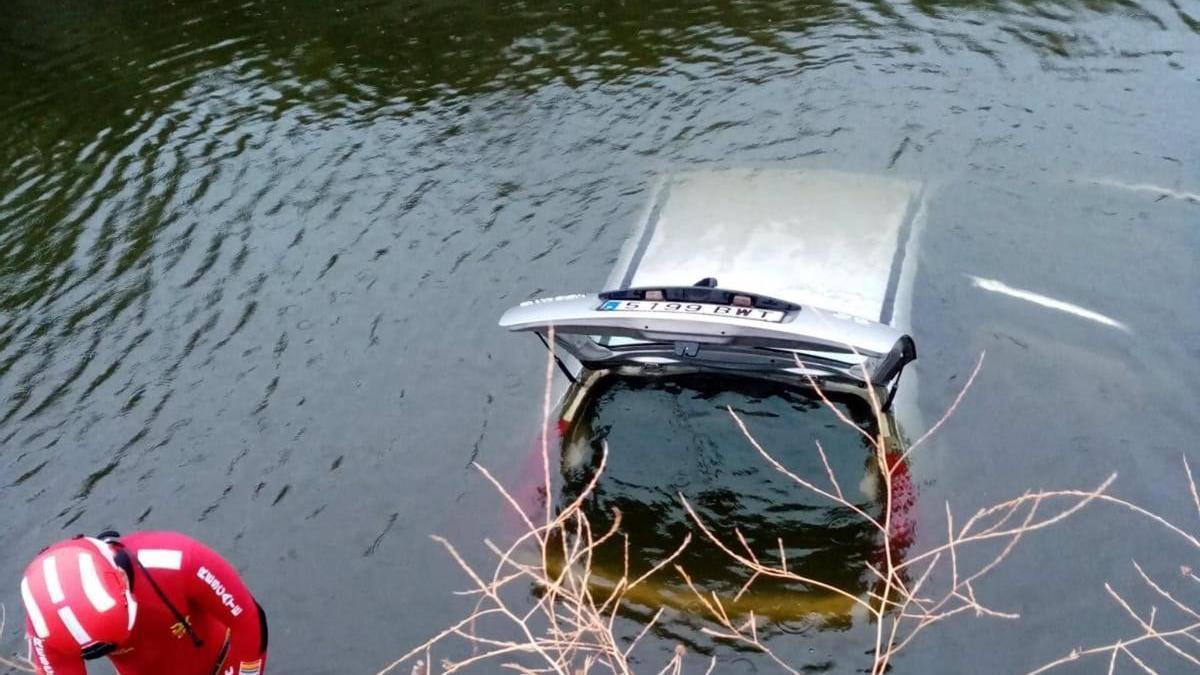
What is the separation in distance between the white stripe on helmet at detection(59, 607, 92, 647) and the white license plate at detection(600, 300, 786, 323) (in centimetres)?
259

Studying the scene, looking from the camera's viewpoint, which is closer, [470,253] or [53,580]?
[53,580]

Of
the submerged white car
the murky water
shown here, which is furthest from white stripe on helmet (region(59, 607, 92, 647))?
the submerged white car

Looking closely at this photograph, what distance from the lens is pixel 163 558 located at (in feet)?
13.7

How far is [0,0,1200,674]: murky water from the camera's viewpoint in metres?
6.30

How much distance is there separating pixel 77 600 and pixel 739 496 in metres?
2.97

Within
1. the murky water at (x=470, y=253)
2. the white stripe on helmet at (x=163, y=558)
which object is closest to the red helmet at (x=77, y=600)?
the white stripe on helmet at (x=163, y=558)

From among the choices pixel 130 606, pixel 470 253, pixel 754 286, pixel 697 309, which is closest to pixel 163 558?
pixel 130 606

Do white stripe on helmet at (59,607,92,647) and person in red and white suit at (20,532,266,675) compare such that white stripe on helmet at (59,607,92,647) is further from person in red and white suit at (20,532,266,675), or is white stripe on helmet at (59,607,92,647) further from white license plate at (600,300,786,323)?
white license plate at (600,300,786,323)

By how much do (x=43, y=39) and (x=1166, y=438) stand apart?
16.2m

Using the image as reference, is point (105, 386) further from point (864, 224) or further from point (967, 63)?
point (967, 63)

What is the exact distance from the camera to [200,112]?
493 inches

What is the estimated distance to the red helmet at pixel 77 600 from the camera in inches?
143

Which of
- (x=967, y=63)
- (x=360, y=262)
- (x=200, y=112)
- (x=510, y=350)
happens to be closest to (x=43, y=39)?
(x=200, y=112)

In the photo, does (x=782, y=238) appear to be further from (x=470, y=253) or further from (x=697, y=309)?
(x=470, y=253)
